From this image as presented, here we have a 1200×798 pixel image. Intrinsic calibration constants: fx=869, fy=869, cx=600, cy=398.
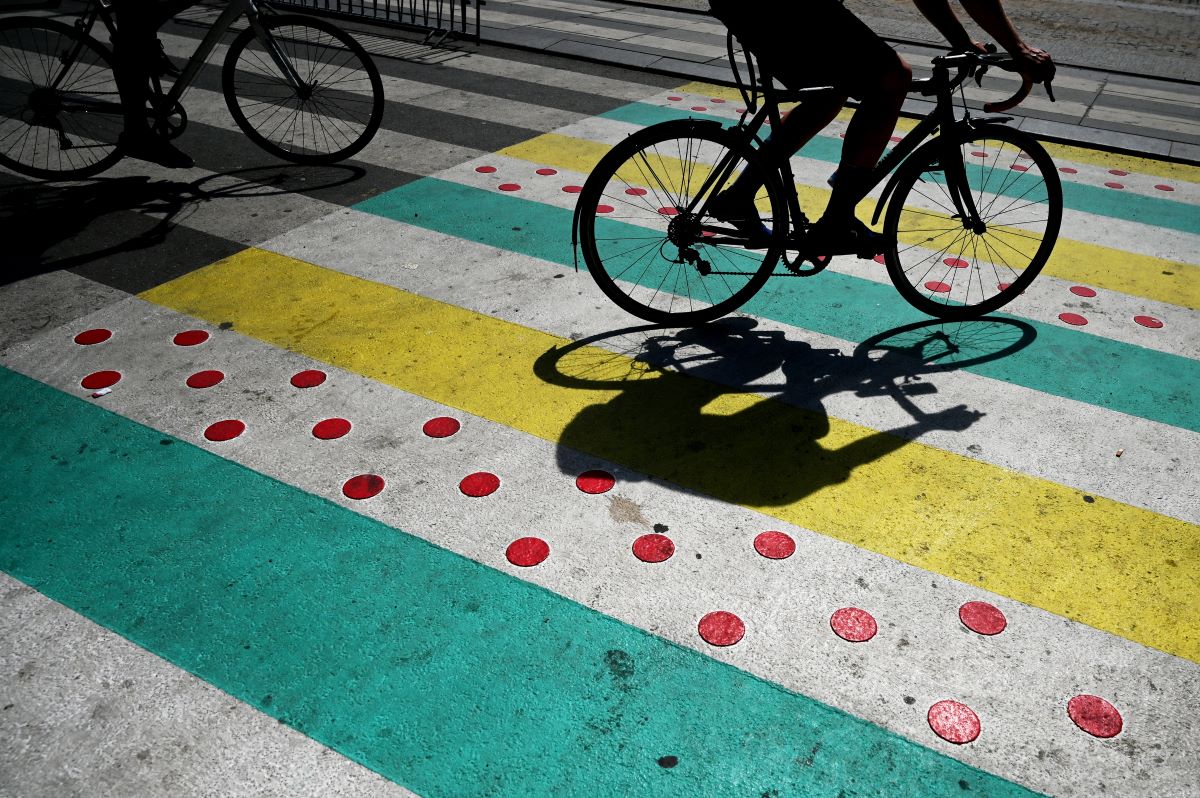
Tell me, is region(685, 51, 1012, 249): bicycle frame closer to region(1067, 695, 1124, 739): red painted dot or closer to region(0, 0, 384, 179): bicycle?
region(1067, 695, 1124, 739): red painted dot

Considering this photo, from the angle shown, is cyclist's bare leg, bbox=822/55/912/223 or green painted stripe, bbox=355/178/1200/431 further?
green painted stripe, bbox=355/178/1200/431

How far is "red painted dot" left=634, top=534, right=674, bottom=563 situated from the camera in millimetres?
2619

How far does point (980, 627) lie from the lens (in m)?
2.41

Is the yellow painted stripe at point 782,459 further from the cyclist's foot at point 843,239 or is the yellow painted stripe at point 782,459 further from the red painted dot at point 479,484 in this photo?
the cyclist's foot at point 843,239

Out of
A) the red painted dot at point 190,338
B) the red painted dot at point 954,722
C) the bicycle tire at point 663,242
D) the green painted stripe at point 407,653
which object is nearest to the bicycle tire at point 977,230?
the bicycle tire at point 663,242

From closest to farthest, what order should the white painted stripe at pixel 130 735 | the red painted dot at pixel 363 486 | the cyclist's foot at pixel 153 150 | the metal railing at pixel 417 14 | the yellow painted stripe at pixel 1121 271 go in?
the white painted stripe at pixel 130 735
the red painted dot at pixel 363 486
the yellow painted stripe at pixel 1121 271
the cyclist's foot at pixel 153 150
the metal railing at pixel 417 14

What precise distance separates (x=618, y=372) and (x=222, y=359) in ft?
5.30

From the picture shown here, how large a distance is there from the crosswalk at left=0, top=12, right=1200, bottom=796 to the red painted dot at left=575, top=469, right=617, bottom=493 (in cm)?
4

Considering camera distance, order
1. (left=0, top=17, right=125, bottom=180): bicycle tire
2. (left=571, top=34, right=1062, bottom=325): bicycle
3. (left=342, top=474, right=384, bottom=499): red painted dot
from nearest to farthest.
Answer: (left=342, top=474, right=384, bottom=499): red painted dot
(left=571, top=34, right=1062, bottom=325): bicycle
(left=0, top=17, right=125, bottom=180): bicycle tire

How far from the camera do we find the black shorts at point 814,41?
10.7 ft

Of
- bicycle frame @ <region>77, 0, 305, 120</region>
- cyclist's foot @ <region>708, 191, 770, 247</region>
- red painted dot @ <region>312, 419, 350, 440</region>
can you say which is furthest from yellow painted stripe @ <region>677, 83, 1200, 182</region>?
red painted dot @ <region>312, 419, 350, 440</region>

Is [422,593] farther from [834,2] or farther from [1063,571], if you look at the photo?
[834,2]

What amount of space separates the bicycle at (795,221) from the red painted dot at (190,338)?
1.63 m

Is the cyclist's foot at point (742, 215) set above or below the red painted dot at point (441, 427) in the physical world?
above
